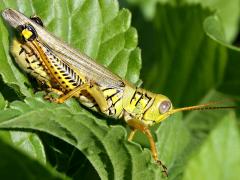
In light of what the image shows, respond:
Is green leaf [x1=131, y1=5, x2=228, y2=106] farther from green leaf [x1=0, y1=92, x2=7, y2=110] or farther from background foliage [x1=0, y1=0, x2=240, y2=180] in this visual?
green leaf [x1=0, y1=92, x2=7, y2=110]

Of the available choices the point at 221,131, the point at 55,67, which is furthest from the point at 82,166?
the point at 221,131

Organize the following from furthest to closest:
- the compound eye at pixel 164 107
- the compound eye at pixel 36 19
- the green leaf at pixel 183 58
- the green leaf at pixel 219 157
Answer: the green leaf at pixel 183 58 < the compound eye at pixel 164 107 < the compound eye at pixel 36 19 < the green leaf at pixel 219 157

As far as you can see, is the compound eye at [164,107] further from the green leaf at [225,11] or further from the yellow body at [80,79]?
the green leaf at [225,11]

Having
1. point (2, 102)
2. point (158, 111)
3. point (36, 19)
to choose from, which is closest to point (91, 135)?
point (2, 102)

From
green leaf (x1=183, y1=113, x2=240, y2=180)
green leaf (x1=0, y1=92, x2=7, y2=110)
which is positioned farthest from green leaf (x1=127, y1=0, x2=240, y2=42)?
green leaf (x1=0, y1=92, x2=7, y2=110)

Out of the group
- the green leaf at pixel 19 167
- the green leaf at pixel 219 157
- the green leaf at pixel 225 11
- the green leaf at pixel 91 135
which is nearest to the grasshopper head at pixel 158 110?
the green leaf at pixel 219 157

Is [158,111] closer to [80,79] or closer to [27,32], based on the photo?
[80,79]
